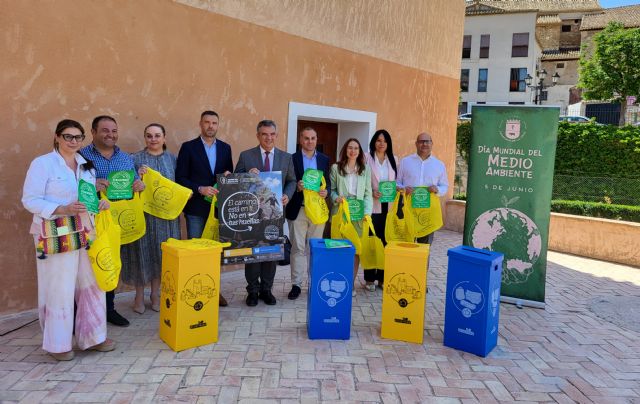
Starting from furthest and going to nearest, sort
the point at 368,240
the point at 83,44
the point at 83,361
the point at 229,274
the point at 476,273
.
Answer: the point at 229,274 < the point at 368,240 < the point at 83,44 < the point at 476,273 < the point at 83,361

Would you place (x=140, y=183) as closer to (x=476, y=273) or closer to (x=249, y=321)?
(x=249, y=321)

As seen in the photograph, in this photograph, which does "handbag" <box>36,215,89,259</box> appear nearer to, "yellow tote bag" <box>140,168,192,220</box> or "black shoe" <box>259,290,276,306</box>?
"yellow tote bag" <box>140,168,192,220</box>

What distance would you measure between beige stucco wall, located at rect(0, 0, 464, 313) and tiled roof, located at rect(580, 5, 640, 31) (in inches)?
1601

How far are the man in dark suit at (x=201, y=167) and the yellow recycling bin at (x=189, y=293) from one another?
0.84 m

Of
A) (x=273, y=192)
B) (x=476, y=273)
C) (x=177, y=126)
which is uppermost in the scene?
(x=177, y=126)

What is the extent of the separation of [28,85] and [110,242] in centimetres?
189

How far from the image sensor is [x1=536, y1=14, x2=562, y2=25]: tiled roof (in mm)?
44062

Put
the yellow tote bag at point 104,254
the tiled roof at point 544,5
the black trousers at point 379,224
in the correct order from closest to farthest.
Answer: the yellow tote bag at point 104,254 → the black trousers at point 379,224 → the tiled roof at point 544,5

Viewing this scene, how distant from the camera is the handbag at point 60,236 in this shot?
3.58m

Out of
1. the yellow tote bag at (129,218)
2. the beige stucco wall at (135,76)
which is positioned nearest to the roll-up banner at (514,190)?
the beige stucco wall at (135,76)

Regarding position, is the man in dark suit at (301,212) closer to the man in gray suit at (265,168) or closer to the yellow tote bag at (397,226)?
the man in gray suit at (265,168)

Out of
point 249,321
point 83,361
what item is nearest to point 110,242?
point 83,361

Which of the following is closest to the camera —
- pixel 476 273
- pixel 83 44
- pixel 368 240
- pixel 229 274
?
pixel 476 273

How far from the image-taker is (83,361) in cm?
384
